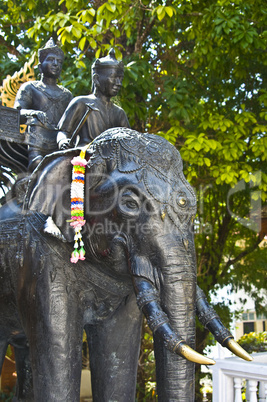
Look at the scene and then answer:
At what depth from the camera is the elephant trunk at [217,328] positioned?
Result: 1.80 m

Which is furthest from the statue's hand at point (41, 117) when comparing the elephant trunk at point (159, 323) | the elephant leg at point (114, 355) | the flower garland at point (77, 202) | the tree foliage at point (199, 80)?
the tree foliage at point (199, 80)

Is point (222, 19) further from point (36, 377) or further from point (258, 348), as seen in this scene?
point (258, 348)

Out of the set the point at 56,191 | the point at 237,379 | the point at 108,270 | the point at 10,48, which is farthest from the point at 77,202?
the point at 10,48

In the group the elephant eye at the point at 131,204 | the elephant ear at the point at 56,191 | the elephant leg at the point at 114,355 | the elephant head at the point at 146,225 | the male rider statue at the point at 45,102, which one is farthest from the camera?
the male rider statue at the point at 45,102

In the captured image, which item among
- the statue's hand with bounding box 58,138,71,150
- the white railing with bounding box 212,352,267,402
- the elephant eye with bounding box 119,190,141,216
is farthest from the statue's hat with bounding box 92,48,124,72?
the white railing with bounding box 212,352,267,402

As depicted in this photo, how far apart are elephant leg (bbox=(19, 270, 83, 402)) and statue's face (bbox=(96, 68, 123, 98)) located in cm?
85

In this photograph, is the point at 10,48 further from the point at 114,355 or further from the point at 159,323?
the point at 159,323

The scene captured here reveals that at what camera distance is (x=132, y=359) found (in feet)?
7.35

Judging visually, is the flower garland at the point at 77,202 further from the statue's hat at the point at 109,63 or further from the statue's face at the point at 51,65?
the statue's face at the point at 51,65

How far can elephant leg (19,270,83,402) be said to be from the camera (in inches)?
75.4

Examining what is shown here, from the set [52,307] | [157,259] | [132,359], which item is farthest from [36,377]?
[157,259]

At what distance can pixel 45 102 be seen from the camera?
8.70ft

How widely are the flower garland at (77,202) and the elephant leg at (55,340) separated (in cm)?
15

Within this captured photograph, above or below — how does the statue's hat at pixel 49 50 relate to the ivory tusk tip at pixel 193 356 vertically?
above
